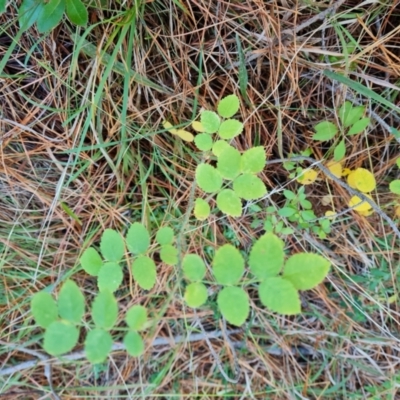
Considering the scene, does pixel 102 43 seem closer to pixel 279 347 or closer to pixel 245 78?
pixel 245 78

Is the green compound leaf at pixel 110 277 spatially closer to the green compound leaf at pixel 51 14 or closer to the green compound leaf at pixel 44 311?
the green compound leaf at pixel 44 311

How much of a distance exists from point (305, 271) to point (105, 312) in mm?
313

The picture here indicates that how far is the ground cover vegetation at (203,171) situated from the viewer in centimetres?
100

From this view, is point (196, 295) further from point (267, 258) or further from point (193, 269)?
point (267, 258)

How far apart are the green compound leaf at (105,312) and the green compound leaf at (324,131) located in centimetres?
68

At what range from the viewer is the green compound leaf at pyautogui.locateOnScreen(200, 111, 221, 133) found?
34.6 inches

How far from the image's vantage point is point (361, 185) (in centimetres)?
106

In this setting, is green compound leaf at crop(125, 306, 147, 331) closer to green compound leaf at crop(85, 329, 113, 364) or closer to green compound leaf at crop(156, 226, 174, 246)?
green compound leaf at crop(85, 329, 113, 364)

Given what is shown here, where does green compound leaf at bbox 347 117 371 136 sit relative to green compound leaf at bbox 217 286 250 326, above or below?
below

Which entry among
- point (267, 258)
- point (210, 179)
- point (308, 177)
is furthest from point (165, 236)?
point (308, 177)

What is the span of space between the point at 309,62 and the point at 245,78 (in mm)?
172

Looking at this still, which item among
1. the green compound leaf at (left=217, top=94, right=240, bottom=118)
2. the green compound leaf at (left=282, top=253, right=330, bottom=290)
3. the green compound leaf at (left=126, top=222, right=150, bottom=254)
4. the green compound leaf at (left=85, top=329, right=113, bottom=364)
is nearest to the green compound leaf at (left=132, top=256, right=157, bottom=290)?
the green compound leaf at (left=126, top=222, right=150, bottom=254)

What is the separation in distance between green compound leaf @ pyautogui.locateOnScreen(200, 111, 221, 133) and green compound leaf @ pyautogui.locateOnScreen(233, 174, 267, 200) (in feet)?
0.50

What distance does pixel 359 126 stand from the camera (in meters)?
1.01
